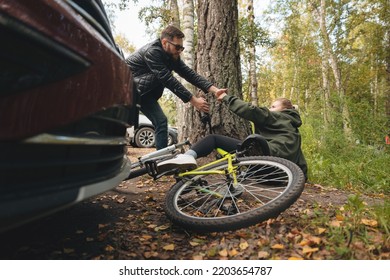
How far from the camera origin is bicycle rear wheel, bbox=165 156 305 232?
1.84 metres

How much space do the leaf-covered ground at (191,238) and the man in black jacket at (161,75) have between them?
142 centimetres

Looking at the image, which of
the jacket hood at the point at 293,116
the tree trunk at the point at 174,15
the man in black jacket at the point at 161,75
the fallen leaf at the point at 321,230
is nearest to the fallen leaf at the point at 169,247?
the fallen leaf at the point at 321,230

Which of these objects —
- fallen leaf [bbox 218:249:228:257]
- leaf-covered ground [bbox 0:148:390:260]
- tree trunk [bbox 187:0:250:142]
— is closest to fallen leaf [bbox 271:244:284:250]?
leaf-covered ground [bbox 0:148:390:260]

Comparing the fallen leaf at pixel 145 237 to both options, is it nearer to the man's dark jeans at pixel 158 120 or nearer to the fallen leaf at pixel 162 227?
the fallen leaf at pixel 162 227

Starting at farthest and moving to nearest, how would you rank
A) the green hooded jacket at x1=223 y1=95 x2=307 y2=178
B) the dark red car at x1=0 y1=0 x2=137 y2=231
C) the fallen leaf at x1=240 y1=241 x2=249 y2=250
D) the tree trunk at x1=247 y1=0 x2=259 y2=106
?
the tree trunk at x1=247 y1=0 x2=259 y2=106, the green hooded jacket at x1=223 y1=95 x2=307 y2=178, the fallen leaf at x1=240 y1=241 x2=249 y2=250, the dark red car at x1=0 y1=0 x2=137 y2=231

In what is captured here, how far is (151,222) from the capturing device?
2184 mm

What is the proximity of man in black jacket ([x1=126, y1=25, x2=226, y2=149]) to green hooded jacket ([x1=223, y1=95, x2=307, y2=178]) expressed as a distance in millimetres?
324

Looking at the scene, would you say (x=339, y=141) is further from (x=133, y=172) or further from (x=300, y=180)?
(x=133, y=172)

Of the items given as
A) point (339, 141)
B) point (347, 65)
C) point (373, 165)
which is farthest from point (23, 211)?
point (347, 65)

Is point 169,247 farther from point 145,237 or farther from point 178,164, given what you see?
point 178,164

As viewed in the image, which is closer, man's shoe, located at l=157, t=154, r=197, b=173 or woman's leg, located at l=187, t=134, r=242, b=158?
man's shoe, located at l=157, t=154, r=197, b=173

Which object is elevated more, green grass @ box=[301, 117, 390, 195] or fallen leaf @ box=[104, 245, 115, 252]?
green grass @ box=[301, 117, 390, 195]

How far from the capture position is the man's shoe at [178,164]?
2430 millimetres

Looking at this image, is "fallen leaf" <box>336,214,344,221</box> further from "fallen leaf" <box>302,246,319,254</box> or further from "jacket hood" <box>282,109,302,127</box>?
"jacket hood" <box>282,109,302,127</box>
